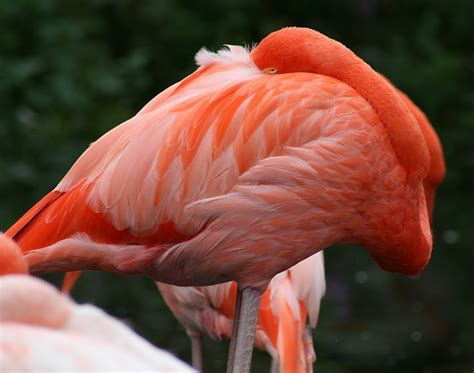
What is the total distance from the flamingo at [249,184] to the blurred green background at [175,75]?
6.59ft

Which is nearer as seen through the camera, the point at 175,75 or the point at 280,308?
the point at 280,308

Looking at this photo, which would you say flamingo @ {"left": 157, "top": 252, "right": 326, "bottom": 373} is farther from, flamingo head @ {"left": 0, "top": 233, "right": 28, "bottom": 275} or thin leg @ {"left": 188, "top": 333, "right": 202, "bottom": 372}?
flamingo head @ {"left": 0, "top": 233, "right": 28, "bottom": 275}

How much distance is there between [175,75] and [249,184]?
3946 millimetres

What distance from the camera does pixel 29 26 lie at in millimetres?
6645

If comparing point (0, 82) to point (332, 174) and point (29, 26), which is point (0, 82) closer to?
point (29, 26)

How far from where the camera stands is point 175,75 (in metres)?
6.86

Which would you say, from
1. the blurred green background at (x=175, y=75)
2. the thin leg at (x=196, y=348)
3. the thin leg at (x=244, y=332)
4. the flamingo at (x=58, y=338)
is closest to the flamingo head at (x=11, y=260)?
the flamingo at (x=58, y=338)

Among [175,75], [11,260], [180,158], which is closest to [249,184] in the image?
[180,158]

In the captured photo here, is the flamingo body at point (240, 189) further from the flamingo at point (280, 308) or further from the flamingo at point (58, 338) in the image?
the flamingo at point (58, 338)

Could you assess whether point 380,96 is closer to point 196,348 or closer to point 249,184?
point 249,184

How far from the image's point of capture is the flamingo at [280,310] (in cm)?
348

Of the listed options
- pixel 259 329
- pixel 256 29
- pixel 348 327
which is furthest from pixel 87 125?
pixel 259 329

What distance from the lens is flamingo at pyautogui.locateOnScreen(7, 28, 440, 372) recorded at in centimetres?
297

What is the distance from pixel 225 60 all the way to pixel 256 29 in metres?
3.65
